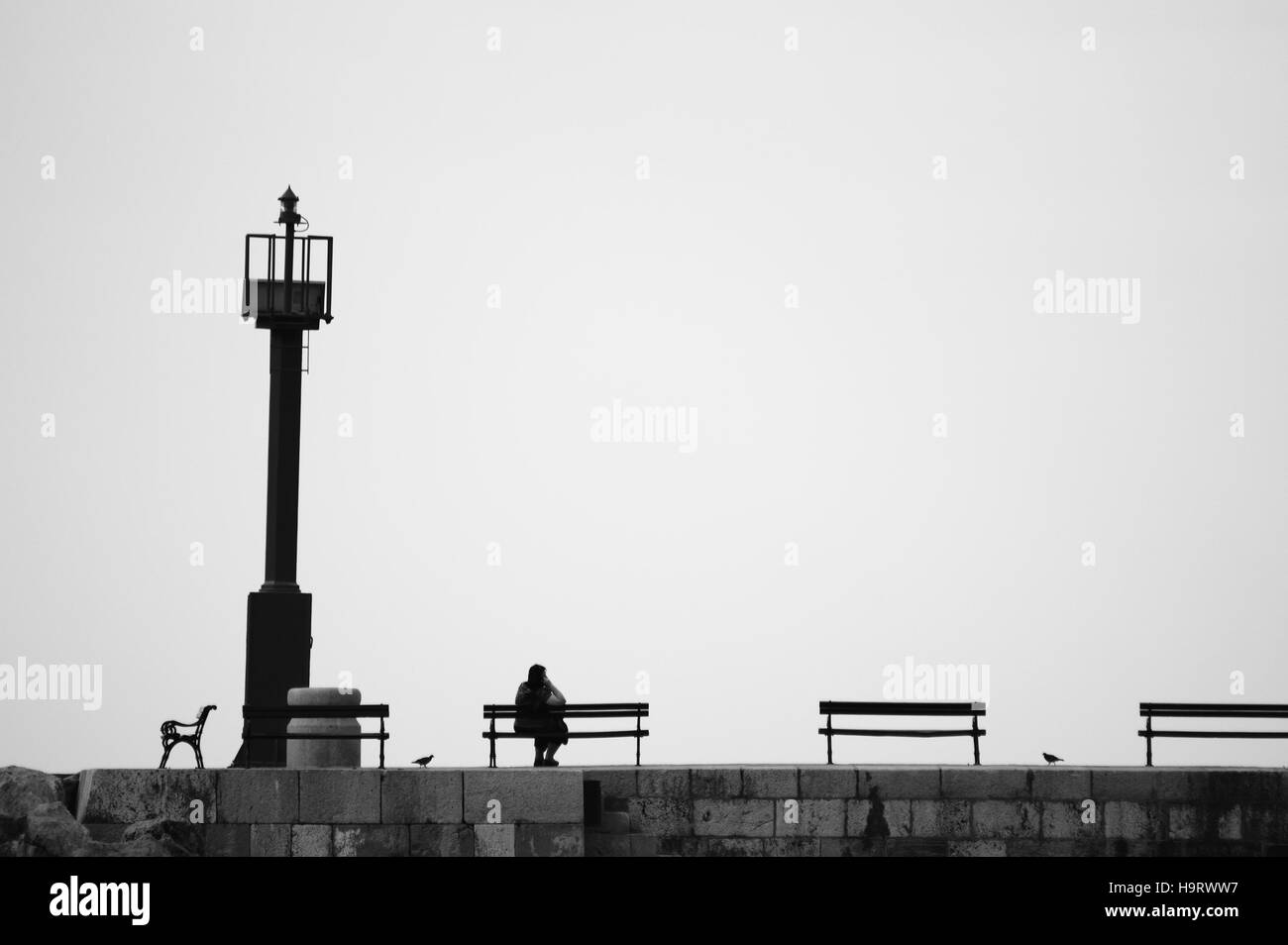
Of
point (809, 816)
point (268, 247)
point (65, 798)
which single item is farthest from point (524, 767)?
point (268, 247)

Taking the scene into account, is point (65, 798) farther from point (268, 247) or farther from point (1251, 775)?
point (1251, 775)

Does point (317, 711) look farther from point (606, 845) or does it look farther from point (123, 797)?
point (606, 845)

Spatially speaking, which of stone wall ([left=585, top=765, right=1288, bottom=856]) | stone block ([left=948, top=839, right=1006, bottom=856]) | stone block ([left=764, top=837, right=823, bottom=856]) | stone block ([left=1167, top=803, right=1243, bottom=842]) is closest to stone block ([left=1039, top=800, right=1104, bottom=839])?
stone wall ([left=585, top=765, right=1288, bottom=856])

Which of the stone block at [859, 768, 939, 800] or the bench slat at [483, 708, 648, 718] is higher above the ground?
the bench slat at [483, 708, 648, 718]

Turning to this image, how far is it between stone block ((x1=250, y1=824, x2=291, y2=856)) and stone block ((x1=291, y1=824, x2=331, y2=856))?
0.19ft

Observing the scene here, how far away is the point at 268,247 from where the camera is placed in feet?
89.9

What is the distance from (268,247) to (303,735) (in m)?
7.49

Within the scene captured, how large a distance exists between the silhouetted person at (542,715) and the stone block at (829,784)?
8.46 ft

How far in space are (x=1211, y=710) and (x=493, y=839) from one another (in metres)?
7.40

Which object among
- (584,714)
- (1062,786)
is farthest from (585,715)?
(1062,786)

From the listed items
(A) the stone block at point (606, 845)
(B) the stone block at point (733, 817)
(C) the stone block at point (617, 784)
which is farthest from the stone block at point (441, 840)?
(B) the stone block at point (733, 817)

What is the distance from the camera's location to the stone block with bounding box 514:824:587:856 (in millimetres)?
21516

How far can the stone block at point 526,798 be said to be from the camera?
21.6 metres

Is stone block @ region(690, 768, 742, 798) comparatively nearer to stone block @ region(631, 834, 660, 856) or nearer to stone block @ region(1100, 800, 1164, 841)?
stone block @ region(631, 834, 660, 856)
